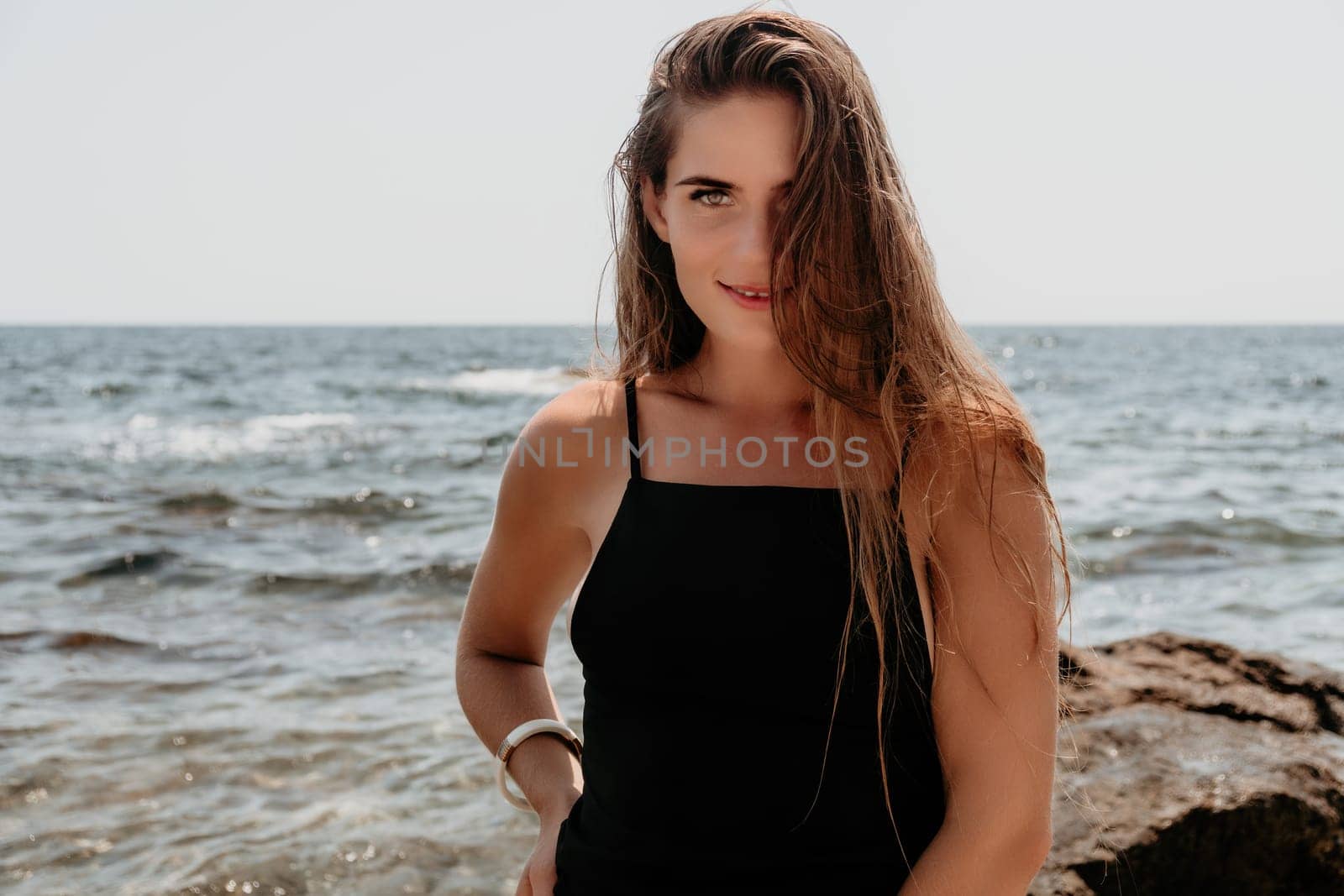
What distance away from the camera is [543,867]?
1773 millimetres

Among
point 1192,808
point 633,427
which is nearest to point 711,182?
point 633,427

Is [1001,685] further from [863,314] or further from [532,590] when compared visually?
[532,590]

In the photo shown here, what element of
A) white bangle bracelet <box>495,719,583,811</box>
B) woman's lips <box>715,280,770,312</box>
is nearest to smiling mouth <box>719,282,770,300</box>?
woman's lips <box>715,280,770,312</box>

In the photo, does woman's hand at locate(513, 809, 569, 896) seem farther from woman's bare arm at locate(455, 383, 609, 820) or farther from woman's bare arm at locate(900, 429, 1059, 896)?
woman's bare arm at locate(900, 429, 1059, 896)

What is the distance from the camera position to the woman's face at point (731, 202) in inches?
66.7

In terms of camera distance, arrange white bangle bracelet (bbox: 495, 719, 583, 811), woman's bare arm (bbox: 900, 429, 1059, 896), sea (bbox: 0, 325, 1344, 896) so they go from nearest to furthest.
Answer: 1. woman's bare arm (bbox: 900, 429, 1059, 896)
2. white bangle bracelet (bbox: 495, 719, 583, 811)
3. sea (bbox: 0, 325, 1344, 896)

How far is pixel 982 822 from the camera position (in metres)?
1.57

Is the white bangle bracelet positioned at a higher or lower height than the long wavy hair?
lower

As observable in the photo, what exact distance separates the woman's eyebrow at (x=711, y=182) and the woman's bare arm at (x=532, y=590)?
40 cm

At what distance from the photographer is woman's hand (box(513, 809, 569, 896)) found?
1766mm

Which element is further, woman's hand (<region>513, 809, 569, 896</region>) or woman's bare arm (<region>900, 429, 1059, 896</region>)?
woman's hand (<region>513, 809, 569, 896</region>)

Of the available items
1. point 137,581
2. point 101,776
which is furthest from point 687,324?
point 137,581

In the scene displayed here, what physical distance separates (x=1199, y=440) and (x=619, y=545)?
16.4 metres

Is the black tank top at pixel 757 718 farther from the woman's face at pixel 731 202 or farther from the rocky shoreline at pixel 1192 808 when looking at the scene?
A: the rocky shoreline at pixel 1192 808
